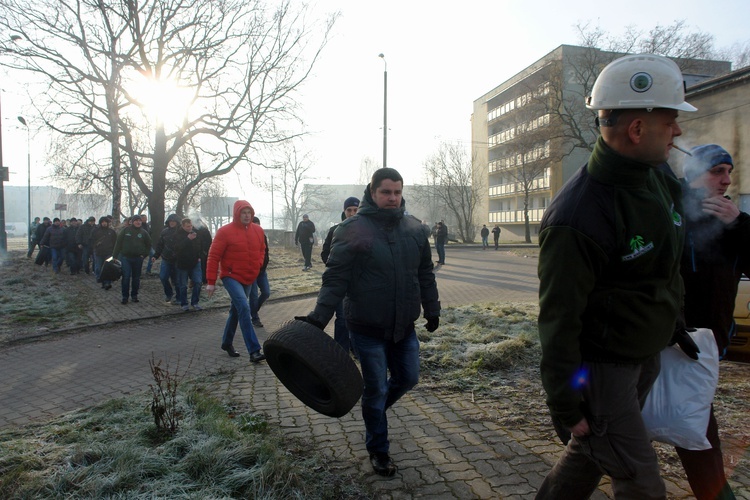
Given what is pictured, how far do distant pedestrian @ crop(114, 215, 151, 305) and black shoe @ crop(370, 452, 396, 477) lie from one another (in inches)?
378

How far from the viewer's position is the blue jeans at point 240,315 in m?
6.21

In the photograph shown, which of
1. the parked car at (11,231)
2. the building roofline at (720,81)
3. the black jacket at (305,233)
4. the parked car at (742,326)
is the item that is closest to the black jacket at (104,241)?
the black jacket at (305,233)

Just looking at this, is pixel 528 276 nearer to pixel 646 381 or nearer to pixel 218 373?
pixel 218 373

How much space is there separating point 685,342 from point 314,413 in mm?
3065

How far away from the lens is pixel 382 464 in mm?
3207

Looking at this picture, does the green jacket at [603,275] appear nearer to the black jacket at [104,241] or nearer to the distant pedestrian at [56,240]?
the black jacket at [104,241]

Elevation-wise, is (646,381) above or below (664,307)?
below

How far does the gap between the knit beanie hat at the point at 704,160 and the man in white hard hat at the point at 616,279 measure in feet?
3.28

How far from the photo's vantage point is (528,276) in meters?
16.0

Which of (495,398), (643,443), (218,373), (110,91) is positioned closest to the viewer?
(643,443)

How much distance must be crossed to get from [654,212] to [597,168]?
27 centimetres

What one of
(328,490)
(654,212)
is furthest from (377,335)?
→ (654,212)

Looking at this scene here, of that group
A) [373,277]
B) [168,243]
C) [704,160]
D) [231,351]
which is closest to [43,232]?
[168,243]

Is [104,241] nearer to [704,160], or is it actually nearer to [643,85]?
[704,160]
